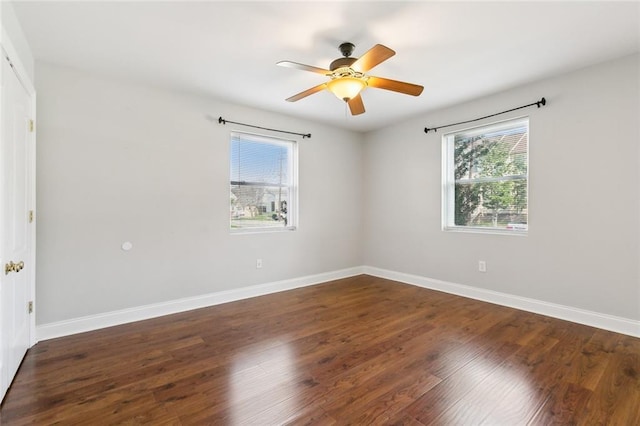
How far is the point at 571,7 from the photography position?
6.76 ft

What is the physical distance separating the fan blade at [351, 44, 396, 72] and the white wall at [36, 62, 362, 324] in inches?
83.9

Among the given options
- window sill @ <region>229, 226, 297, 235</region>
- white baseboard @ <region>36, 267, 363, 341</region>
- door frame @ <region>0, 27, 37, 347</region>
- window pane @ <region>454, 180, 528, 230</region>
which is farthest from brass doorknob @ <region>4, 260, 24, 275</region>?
window pane @ <region>454, 180, 528, 230</region>

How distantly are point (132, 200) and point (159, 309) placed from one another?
1215 mm

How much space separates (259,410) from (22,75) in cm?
285

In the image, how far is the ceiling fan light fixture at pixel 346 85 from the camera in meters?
2.43

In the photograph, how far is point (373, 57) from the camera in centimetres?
212

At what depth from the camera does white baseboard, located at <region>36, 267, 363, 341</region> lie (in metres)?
2.79

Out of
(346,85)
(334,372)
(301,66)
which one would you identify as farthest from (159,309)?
(346,85)

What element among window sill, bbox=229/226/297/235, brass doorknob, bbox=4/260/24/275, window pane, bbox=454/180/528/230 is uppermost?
window pane, bbox=454/180/528/230

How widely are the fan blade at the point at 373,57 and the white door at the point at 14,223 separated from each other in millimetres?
2245

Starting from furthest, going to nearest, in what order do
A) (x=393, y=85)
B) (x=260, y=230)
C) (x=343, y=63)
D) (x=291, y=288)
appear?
1. (x=291, y=288)
2. (x=260, y=230)
3. (x=393, y=85)
4. (x=343, y=63)

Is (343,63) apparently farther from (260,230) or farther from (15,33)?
(260,230)

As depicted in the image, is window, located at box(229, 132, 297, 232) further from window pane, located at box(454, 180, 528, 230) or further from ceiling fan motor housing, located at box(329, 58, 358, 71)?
window pane, located at box(454, 180, 528, 230)

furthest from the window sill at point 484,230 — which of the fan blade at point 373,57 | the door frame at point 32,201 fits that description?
the door frame at point 32,201
